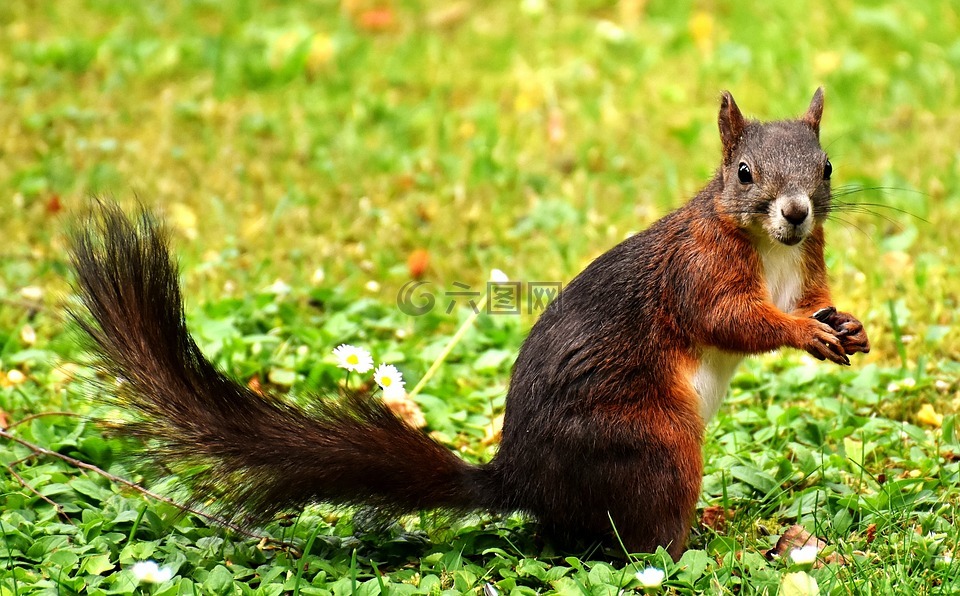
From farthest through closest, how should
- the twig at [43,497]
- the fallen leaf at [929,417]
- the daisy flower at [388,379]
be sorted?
the fallen leaf at [929,417]
the daisy flower at [388,379]
the twig at [43,497]

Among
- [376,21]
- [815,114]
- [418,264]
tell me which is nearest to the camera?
[815,114]

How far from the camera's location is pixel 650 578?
7.79ft

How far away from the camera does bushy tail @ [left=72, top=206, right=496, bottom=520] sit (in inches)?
100

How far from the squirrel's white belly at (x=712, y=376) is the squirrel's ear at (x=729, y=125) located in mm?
454

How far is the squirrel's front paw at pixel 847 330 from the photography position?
262 centimetres

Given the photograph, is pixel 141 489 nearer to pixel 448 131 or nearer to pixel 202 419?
pixel 202 419

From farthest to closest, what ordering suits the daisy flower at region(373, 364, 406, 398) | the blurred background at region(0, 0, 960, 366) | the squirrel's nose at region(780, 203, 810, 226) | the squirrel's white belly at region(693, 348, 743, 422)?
the blurred background at region(0, 0, 960, 366) < the daisy flower at region(373, 364, 406, 398) < the squirrel's white belly at region(693, 348, 743, 422) < the squirrel's nose at region(780, 203, 810, 226)

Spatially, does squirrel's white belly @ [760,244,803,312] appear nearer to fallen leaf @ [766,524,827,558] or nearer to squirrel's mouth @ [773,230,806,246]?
squirrel's mouth @ [773,230,806,246]

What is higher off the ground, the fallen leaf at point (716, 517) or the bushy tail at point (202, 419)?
the bushy tail at point (202, 419)

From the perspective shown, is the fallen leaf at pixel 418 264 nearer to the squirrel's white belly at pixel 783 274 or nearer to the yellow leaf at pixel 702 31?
the squirrel's white belly at pixel 783 274

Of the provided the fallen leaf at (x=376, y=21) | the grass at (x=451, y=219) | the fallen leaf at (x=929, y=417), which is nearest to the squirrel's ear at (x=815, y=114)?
the grass at (x=451, y=219)

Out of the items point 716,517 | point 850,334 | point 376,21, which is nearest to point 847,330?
point 850,334

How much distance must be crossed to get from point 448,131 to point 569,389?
322 centimetres

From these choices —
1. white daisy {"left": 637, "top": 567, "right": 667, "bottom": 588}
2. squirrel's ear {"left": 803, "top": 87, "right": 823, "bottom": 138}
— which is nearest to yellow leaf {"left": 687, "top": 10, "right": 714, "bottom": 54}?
squirrel's ear {"left": 803, "top": 87, "right": 823, "bottom": 138}
